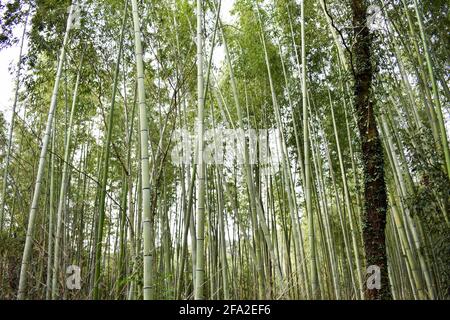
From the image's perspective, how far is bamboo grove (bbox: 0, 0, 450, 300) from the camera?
9.54 ft

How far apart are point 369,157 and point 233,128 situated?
2.02 meters

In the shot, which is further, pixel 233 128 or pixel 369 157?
pixel 233 128

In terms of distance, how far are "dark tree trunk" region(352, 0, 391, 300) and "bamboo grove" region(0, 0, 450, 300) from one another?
12 millimetres

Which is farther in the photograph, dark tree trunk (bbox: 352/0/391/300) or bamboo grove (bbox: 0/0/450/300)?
dark tree trunk (bbox: 352/0/391/300)

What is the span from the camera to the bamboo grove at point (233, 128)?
291cm

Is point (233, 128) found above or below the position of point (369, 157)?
above

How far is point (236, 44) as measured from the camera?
5.82 meters

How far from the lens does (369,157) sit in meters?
3.39

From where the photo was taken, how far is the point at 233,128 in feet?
16.0

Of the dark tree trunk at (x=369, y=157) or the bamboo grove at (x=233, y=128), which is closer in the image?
the bamboo grove at (x=233, y=128)

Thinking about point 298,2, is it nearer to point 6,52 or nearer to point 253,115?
point 253,115

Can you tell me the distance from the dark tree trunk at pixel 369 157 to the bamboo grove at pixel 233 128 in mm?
12
